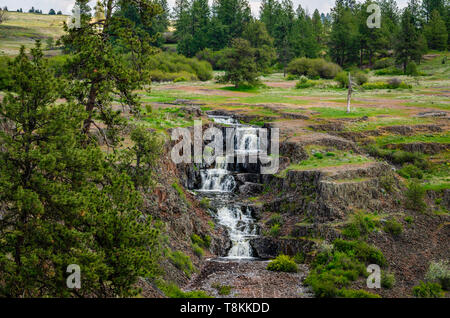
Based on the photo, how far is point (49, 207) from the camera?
1445 centimetres

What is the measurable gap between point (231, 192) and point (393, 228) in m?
13.5

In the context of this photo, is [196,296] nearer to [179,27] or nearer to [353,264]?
[353,264]

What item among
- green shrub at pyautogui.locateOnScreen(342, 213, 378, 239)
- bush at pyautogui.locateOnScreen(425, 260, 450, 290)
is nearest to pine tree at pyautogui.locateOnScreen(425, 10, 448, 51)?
green shrub at pyautogui.locateOnScreen(342, 213, 378, 239)

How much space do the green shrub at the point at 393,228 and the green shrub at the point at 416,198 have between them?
341 centimetres

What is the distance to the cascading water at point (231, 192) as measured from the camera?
30328mm

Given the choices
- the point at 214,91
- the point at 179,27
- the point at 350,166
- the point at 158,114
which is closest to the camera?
the point at 350,166

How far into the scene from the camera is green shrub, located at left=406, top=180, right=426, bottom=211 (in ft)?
102

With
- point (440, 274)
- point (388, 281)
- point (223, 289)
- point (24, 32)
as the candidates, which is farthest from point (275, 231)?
point (24, 32)

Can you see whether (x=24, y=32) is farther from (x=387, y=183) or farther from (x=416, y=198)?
(x=416, y=198)

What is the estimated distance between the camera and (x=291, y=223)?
30.7 meters

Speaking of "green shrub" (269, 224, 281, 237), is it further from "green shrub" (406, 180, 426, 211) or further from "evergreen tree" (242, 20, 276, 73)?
"evergreen tree" (242, 20, 276, 73)

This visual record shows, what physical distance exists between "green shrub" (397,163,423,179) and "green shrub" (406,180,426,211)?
200 inches

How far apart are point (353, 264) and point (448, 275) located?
4563 millimetres
